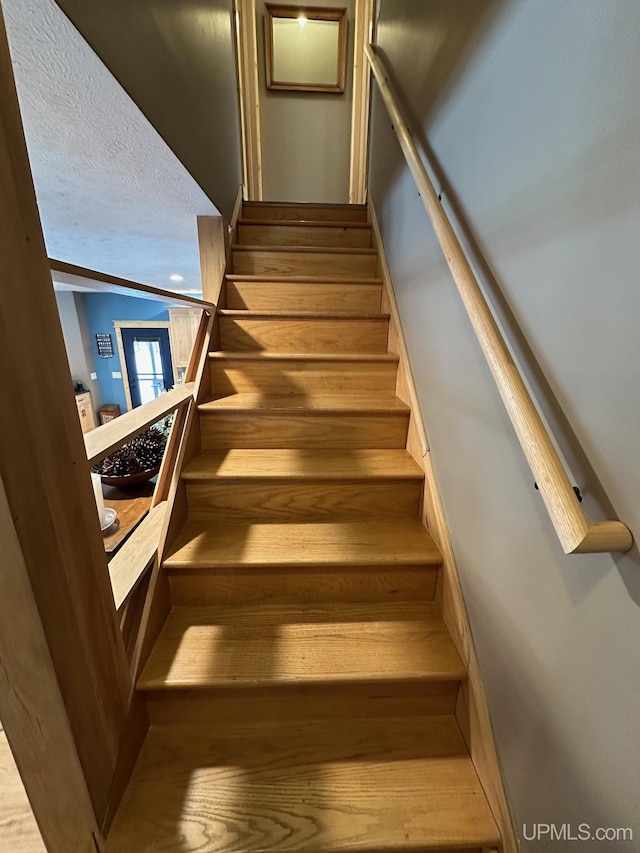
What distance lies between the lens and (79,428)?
2.21 ft

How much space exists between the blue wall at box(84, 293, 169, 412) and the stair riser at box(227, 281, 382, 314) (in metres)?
4.53

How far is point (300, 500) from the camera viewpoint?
4.18 feet

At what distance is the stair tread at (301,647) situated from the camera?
92 cm

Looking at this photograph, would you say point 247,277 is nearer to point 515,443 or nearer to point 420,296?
point 420,296

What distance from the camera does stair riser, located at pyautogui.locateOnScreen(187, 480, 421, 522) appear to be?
126 centimetres

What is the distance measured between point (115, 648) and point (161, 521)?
16.6 inches

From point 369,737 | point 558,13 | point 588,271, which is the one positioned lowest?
point 369,737

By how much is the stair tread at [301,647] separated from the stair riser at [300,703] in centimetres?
5

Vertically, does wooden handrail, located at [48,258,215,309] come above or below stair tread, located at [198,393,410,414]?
above

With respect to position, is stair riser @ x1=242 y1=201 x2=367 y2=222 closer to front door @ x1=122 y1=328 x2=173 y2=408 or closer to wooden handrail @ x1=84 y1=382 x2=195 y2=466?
wooden handrail @ x1=84 y1=382 x2=195 y2=466

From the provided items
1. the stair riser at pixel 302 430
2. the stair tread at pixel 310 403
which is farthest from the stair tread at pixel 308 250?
the stair riser at pixel 302 430

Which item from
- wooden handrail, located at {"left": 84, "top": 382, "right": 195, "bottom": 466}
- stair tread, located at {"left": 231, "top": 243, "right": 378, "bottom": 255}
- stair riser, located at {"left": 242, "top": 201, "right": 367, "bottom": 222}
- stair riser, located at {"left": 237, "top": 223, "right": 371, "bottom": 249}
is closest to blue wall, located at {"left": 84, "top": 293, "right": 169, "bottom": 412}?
stair riser, located at {"left": 242, "top": 201, "right": 367, "bottom": 222}

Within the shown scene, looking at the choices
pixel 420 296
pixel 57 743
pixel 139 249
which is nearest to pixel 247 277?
Answer: pixel 420 296

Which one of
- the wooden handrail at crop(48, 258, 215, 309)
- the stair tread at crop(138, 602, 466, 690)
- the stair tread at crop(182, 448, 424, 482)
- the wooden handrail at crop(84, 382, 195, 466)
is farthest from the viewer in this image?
the stair tread at crop(182, 448, 424, 482)
